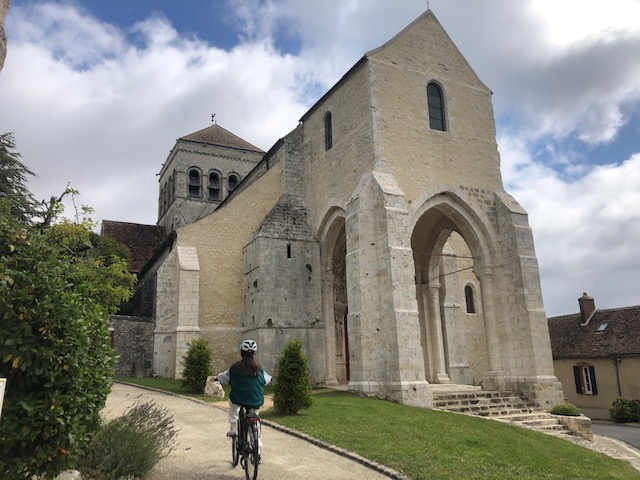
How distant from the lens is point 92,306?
4.98 m

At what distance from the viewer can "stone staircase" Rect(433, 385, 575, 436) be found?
1330 cm

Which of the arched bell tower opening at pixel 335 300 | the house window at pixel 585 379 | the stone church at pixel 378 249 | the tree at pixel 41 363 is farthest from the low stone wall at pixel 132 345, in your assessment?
the house window at pixel 585 379

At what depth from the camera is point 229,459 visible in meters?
6.56

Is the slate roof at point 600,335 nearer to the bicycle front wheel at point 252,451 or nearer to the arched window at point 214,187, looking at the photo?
the arched window at point 214,187

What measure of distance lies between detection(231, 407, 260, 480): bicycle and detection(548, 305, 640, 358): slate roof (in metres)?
22.6

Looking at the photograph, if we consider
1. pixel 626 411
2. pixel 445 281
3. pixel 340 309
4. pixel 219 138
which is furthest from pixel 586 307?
pixel 219 138

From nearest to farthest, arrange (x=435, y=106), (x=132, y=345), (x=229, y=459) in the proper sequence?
(x=229, y=459)
(x=435, y=106)
(x=132, y=345)

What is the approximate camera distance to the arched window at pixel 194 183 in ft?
111

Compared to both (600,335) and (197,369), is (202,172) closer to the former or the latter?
(197,369)

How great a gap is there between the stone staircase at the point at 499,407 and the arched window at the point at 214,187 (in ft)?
76.2

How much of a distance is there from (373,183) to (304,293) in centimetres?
506

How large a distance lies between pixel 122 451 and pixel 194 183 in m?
29.9

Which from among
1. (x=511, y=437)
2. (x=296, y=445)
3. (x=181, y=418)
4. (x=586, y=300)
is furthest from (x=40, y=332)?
(x=586, y=300)

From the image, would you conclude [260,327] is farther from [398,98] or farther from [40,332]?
[40,332]
